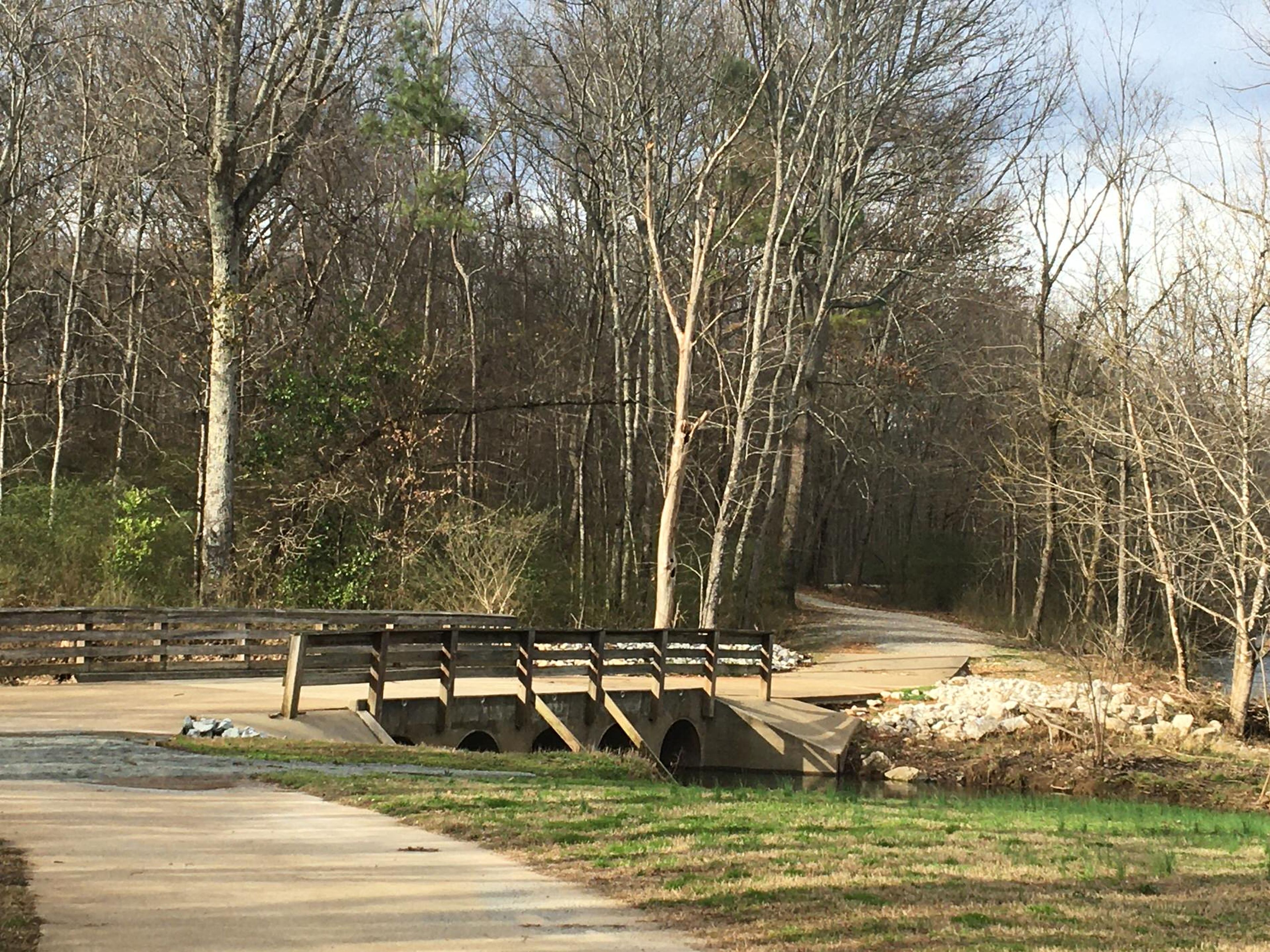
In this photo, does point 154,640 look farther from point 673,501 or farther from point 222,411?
point 673,501

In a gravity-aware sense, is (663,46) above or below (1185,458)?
above

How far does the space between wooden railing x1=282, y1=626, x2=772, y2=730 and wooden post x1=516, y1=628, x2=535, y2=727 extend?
0.01m

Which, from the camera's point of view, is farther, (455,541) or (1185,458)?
(455,541)

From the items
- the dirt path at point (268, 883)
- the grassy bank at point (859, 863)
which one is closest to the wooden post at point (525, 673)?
the grassy bank at point (859, 863)

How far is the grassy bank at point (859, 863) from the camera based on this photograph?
7.07 meters

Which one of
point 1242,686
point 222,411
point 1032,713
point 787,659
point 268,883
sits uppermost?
point 222,411

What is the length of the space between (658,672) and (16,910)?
48.7 ft

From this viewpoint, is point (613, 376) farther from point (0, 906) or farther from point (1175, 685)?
point (0, 906)

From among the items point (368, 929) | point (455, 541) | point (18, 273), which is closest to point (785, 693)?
point (455, 541)

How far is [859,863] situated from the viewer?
867 centimetres

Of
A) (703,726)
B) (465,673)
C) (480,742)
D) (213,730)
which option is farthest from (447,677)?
(703,726)

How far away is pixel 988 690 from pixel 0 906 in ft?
69.7

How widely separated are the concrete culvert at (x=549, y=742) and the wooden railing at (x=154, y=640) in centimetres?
336

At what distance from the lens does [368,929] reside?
661 centimetres
